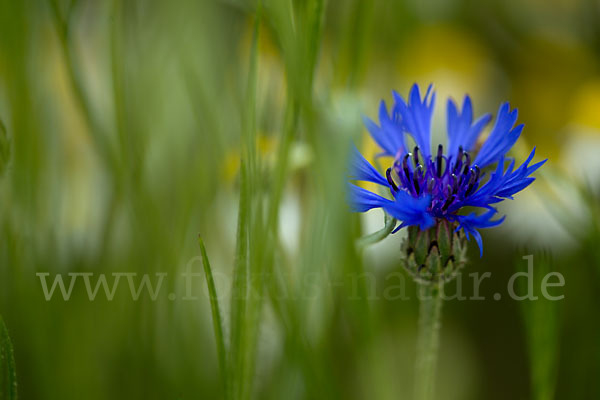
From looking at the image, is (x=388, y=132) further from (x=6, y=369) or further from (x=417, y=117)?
(x=6, y=369)

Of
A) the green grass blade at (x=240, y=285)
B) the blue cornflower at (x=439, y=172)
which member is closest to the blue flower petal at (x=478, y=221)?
the blue cornflower at (x=439, y=172)

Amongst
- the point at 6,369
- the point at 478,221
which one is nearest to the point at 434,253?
the point at 478,221

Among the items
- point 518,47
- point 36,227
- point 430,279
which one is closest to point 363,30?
point 430,279

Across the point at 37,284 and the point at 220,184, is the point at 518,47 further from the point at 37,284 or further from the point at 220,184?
the point at 37,284

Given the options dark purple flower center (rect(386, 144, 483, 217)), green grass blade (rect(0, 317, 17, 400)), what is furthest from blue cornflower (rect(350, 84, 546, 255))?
green grass blade (rect(0, 317, 17, 400))

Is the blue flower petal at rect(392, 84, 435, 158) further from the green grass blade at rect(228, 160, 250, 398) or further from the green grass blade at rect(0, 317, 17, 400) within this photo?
the green grass blade at rect(0, 317, 17, 400)

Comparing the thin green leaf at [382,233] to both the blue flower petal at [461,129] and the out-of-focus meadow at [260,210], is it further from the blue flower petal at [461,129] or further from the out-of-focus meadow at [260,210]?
the blue flower petal at [461,129]

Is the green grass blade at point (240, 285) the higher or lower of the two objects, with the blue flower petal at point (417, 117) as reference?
lower
